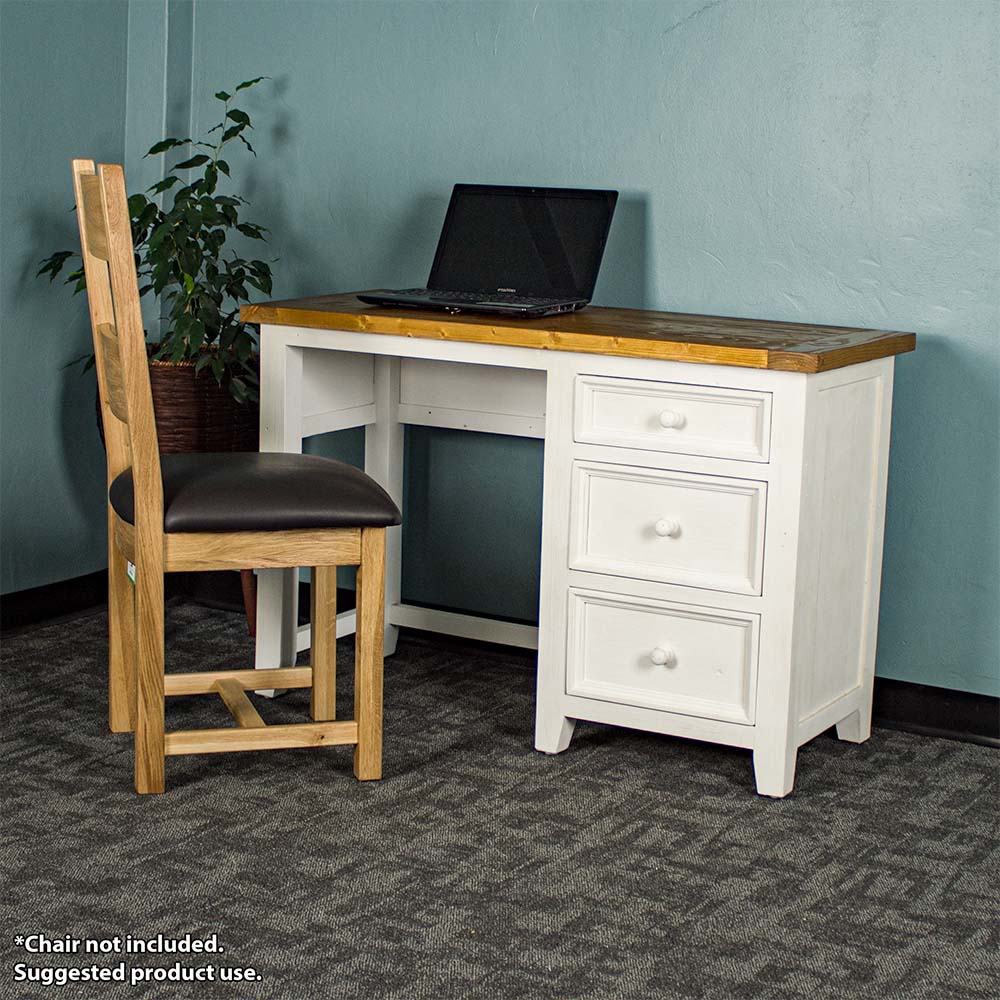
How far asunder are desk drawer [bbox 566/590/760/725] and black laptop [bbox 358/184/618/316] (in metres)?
0.59

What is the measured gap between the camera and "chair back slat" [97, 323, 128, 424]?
7.24 ft

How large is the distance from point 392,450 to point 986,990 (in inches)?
64.3

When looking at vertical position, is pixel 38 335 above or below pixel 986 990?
above

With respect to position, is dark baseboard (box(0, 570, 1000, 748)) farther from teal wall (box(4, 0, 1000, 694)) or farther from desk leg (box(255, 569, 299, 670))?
desk leg (box(255, 569, 299, 670))

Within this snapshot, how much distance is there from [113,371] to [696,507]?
92 cm

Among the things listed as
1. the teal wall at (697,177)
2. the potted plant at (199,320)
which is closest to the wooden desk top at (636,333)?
the teal wall at (697,177)

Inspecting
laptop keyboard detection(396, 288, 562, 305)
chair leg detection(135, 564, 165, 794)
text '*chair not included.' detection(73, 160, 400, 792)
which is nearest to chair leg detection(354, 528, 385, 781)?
text '*chair not included.' detection(73, 160, 400, 792)

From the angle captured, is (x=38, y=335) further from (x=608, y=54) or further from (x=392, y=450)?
(x=608, y=54)

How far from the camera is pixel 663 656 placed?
7.85 ft

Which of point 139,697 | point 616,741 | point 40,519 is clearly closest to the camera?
point 139,697

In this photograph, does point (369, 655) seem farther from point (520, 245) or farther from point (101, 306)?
point (520, 245)

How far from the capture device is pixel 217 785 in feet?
7.61

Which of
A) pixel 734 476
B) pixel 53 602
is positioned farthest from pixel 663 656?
pixel 53 602

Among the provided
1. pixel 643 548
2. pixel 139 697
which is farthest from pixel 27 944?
pixel 643 548
